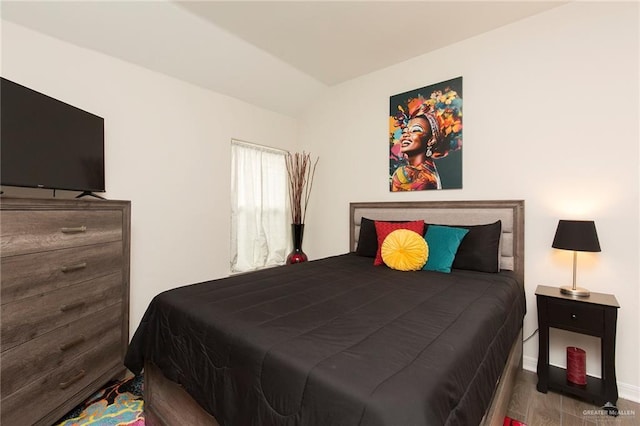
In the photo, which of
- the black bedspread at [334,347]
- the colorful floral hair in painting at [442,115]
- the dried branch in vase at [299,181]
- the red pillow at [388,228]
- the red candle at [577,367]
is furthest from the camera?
the dried branch in vase at [299,181]

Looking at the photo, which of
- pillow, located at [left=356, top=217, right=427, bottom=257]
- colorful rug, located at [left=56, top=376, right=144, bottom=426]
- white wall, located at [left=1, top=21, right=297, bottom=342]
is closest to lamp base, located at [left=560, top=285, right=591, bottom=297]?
pillow, located at [left=356, top=217, right=427, bottom=257]

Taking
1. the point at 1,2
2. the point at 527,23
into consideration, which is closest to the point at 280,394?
the point at 1,2

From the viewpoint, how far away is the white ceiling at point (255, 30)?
2039 mm

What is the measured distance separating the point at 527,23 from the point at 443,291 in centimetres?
225

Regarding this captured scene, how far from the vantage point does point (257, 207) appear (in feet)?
11.5

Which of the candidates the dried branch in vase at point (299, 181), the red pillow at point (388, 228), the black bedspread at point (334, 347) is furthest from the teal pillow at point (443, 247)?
the dried branch in vase at point (299, 181)

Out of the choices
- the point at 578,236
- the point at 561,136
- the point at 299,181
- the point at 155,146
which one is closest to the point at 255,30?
the point at 155,146

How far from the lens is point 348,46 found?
8.95 ft

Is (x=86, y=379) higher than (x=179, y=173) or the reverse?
the reverse

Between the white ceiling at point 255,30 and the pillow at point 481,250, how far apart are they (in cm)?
168

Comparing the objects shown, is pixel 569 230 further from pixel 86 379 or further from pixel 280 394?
pixel 86 379

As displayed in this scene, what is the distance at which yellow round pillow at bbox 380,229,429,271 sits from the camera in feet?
7.38

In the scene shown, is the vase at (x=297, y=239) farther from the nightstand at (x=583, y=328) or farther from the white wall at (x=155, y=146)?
the nightstand at (x=583, y=328)

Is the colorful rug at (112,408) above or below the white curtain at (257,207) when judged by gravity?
below
